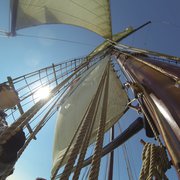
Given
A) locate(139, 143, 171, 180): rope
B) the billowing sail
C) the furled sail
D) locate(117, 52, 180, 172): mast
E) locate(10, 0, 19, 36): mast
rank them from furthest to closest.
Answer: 1. the billowing sail
2. the furled sail
3. locate(10, 0, 19, 36): mast
4. locate(139, 143, 171, 180): rope
5. locate(117, 52, 180, 172): mast

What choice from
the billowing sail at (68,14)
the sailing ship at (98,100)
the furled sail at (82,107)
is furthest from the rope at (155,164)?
the billowing sail at (68,14)

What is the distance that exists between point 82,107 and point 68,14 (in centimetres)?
306

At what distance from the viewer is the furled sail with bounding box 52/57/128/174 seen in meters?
5.02

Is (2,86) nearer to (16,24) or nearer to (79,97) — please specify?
(79,97)

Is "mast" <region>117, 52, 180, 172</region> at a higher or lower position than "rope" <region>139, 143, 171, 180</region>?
higher

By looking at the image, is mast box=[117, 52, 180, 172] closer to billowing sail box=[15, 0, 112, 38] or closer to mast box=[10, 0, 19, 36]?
mast box=[10, 0, 19, 36]

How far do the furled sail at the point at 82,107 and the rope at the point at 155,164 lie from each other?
293 centimetres

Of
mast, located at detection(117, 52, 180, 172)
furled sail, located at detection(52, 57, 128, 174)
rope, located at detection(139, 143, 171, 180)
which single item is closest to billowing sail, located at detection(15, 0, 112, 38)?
furled sail, located at detection(52, 57, 128, 174)

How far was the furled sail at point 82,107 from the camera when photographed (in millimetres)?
5024

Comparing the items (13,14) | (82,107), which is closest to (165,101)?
(82,107)

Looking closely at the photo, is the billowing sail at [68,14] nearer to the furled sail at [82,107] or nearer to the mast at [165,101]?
the furled sail at [82,107]

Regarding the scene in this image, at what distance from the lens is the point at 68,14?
6.84 metres

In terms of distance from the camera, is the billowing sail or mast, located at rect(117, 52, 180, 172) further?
the billowing sail

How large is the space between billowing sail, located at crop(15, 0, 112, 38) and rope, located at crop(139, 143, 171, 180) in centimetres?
519
